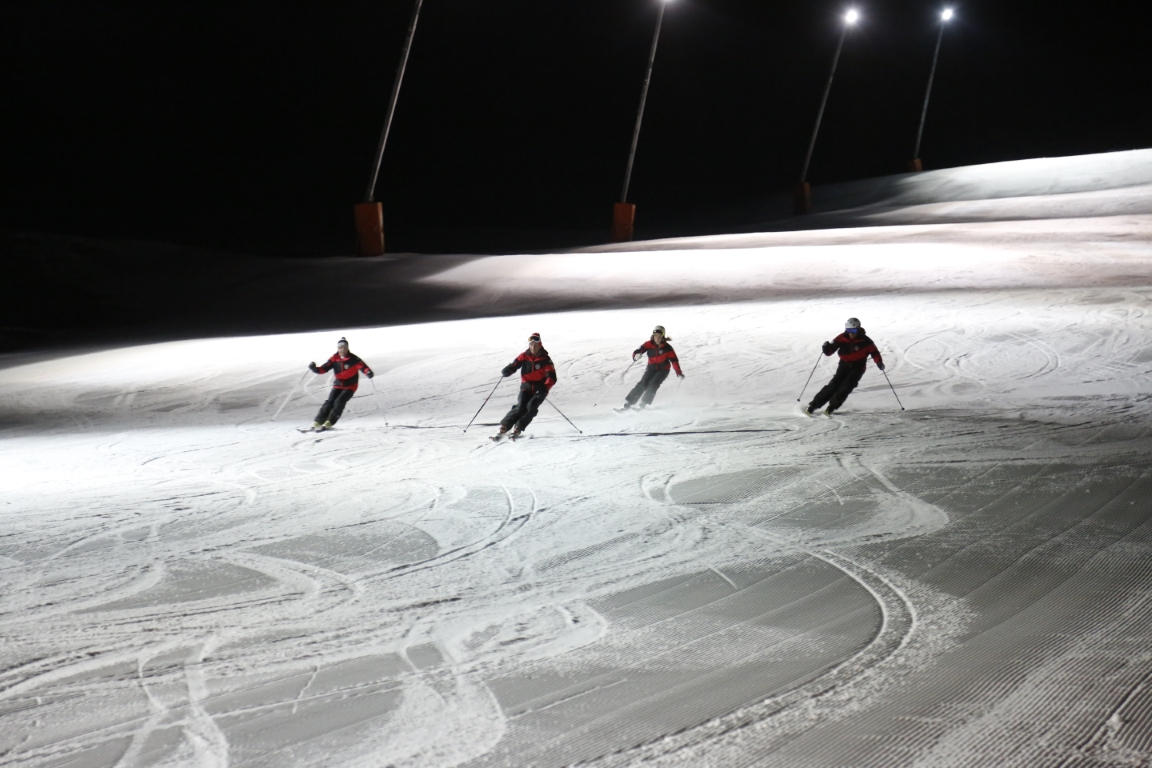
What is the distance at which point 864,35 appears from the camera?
76375mm

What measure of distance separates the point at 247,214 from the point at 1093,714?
253 feet

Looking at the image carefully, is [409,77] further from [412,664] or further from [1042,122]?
[412,664]

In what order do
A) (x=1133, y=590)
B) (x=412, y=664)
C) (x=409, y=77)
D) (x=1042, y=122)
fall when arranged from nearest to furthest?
1. (x=412, y=664)
2. (x=1133, y=590)
3. (x=1042, y=122)
4. (x=409, y=77)

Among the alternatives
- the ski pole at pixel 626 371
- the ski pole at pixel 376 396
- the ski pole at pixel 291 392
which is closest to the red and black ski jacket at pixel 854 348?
the ski pole at pixel 626 371

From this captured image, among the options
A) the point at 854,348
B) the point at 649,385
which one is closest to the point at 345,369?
the point at 649,385

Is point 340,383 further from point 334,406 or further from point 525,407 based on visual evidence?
point 525,407

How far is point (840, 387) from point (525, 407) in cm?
424

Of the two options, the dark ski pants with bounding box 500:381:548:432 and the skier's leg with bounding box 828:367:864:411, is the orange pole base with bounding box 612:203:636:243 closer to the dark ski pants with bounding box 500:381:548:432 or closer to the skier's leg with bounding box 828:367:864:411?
the skier's leg with bounding box 828:367:864:411

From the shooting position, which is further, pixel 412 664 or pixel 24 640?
pixel 24 640

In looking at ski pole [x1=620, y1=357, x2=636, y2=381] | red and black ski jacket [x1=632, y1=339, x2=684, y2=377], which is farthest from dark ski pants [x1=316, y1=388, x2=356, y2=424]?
ski pole [x1=620, y1=357, x2=636, y2=381]

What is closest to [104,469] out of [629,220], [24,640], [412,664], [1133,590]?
[24,640]

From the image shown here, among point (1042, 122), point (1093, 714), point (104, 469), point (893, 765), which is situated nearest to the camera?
point (893, 765)

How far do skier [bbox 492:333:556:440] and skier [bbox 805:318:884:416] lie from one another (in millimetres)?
3553

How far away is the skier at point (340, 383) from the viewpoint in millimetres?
15477
